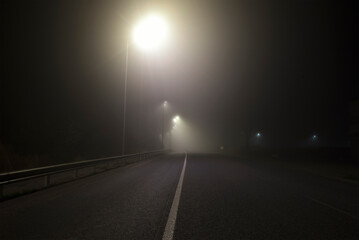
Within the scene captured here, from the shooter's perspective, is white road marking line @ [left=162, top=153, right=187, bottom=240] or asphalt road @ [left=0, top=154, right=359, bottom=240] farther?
asphalt road @ [left=0, top=154, right=359, bottom=240]

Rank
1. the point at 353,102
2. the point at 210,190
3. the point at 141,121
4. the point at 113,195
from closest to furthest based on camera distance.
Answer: the point at 113,195 → the point at 210,190 → the point at 353,102 → the point at 141,121

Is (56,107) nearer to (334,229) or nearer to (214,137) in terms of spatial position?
(334,229)

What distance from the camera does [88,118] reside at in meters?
38.7

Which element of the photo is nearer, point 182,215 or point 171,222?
point 171,222

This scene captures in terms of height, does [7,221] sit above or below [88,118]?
below

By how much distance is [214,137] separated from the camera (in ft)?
486

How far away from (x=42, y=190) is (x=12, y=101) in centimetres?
2449

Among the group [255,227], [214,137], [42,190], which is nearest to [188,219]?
[255,227]

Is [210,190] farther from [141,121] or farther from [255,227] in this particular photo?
[141,121]

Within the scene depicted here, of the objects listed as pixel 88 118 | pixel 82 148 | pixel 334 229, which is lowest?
pixel 334 229

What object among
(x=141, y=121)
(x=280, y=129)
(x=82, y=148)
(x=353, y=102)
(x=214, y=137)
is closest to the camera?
(x=82, y=148)

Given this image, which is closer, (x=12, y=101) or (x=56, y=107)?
(x=12, y=101)

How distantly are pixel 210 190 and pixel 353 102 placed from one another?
35.5 m

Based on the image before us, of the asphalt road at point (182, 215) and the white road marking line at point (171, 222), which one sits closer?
the white road marking line at point (171, 222)
